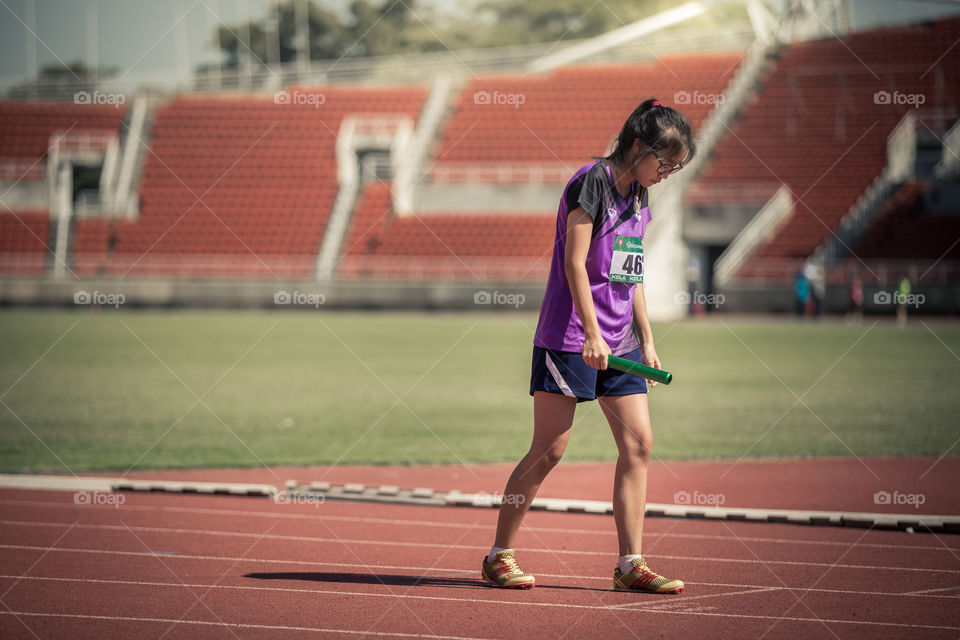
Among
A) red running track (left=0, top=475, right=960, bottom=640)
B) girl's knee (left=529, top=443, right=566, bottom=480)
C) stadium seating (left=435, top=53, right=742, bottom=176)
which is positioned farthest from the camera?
stadium seating (left=435, top=53, right=742, bottom=176)

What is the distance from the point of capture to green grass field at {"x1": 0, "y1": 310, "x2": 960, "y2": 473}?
10.5m

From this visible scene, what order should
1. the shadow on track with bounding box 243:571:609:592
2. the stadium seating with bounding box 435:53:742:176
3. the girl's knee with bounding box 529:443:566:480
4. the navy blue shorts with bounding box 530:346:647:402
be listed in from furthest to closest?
the stadium seating with bounding box 435:53:742:176, the shadow on track with bounding box 243:571:609:592, the girl's knee with bounding box 529:443:566:480, the navy blue shorts with bounding box 530:346:647:402

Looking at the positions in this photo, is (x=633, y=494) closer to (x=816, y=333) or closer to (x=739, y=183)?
(x=816, y=333)

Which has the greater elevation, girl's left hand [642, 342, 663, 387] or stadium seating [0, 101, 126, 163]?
stadium seating [0, 101, 126, 163]

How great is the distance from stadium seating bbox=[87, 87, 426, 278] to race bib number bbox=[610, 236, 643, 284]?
33.4 metres

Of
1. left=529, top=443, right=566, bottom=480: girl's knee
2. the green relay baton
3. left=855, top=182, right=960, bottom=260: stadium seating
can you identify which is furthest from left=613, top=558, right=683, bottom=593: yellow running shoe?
left=855, top=182, right=960, bottom=260: stadium seating

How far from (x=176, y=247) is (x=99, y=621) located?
3757 centimetres

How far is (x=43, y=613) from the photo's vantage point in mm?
4730

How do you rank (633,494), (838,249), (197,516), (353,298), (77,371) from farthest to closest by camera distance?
(353,298)
(838,249)
(77,371)
(197,516)
(633,494)

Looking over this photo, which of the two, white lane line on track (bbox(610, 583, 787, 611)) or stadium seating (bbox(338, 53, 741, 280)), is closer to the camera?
white lane line on track (bbox(610, 583, 787, 611))

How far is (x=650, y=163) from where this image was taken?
498 cm

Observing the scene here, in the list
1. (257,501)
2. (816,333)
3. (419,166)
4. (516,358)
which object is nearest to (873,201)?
(816,333)

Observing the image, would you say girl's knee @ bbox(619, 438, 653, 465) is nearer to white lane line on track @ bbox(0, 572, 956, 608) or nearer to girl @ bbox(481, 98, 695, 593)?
girl @ bbox(481, 98, 695, 593)

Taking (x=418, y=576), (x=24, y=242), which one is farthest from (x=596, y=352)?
(x=24, y=242)
